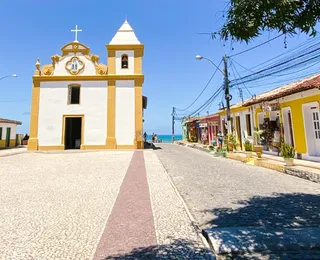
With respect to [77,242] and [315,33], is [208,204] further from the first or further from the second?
[315,33]

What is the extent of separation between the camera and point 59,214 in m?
4.30

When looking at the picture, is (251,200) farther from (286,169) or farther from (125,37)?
(125,37)

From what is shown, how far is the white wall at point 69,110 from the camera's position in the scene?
20.4m

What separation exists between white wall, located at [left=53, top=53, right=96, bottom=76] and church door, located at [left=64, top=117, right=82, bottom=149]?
4421 millimetres

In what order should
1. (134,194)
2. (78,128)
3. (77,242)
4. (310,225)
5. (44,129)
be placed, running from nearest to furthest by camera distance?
1. (77,242)
2. (310,225)
3. (134,194)
4. (44,129)
5. (78,128)

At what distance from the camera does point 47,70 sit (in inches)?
832

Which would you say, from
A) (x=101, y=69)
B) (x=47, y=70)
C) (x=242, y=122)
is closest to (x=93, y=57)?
(x=101, y=69)

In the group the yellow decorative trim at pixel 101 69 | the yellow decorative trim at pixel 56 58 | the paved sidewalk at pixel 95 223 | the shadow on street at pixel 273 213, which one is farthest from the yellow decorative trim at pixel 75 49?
the shadow on street at pixel 273 213

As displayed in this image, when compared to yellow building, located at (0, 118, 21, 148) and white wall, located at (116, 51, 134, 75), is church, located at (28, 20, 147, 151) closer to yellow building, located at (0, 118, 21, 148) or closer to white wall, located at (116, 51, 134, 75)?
white wall, located at (116, 51, 134, 75)

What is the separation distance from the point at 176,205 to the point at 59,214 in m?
2.33

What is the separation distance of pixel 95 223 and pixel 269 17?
394 cm

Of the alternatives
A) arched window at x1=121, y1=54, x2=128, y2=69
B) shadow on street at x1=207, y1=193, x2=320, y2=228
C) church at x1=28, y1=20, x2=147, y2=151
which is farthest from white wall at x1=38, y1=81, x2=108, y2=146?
shadow on street at x1=207, y1=193, x2=320, y2=228

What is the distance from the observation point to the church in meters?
20.4

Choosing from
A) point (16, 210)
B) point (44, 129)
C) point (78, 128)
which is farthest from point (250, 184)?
point (78, 128)
